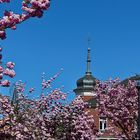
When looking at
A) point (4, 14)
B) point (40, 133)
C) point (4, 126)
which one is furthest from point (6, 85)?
point (40, 133)

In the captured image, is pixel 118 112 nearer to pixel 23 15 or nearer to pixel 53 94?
pixel 53 94

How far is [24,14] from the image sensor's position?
929 cm

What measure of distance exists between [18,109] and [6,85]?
11.8 meters

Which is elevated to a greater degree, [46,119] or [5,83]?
[46,119]

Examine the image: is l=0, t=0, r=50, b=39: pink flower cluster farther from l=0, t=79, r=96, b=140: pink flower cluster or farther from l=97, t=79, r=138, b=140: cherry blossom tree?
l=97, t=79, r=138, b=140: cherry blossom tree

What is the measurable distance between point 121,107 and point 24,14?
18.9 meters

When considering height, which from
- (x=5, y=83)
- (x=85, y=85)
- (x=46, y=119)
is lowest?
(x=5, y=83)

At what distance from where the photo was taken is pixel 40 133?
70.5 ft

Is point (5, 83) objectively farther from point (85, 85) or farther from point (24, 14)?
point (85, 85)

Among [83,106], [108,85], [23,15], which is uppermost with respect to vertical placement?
[108,85]

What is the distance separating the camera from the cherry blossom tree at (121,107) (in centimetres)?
2728

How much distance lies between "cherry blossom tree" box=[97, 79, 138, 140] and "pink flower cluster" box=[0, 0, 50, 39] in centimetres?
1797

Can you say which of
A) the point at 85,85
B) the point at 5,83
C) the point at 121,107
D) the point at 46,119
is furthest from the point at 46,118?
the point at 85,85

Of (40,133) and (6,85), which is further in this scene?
(40,133)
